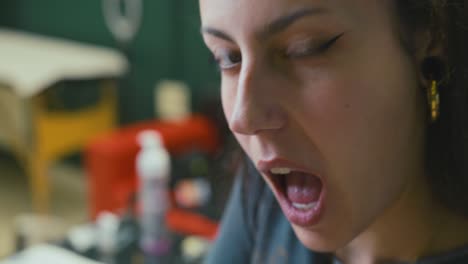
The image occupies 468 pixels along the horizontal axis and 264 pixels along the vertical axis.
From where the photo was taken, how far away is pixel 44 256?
137 centimetres

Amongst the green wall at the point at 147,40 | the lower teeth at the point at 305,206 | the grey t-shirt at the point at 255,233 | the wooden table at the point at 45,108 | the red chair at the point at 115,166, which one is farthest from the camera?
the green wall at the point at 147,40

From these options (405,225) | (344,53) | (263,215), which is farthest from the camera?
(263,215)

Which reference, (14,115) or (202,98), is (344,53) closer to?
(202,98)

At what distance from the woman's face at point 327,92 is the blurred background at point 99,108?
3.67ft

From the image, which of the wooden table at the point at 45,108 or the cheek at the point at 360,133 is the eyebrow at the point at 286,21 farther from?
the wooden table at the point at 45,108

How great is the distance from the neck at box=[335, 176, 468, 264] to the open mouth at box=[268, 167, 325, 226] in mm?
119

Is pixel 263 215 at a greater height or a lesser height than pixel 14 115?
greater

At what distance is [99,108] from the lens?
11.2 ft

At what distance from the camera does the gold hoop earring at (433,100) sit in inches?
28.5

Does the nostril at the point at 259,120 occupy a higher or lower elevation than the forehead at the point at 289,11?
lower

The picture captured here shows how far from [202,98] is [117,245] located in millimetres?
1722

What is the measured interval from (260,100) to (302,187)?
17cm

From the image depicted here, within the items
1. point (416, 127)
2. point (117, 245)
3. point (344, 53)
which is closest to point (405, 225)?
point (416, 127)

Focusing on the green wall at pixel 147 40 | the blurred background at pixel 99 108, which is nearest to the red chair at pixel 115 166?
the blurred background at pixel 99 108
